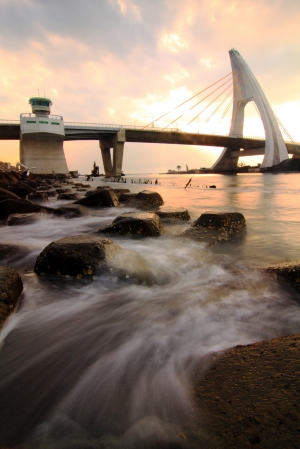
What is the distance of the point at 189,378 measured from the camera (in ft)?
3.80

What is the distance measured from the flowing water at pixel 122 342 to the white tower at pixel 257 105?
51.0 metres

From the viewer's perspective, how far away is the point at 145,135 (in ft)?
156

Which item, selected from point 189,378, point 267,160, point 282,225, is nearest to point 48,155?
point 267,160

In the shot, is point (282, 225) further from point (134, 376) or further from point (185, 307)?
point (134, 376)

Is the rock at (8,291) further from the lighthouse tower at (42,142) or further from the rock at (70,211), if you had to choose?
the lighthouse tower at (42,142)

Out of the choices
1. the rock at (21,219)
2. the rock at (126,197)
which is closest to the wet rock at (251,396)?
the rock at (21,219)

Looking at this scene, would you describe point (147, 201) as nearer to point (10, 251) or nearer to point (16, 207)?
point (16, 207)

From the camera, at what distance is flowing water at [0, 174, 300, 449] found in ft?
3.09

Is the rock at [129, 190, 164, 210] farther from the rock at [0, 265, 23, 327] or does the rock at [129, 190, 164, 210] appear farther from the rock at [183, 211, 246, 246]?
the rock at [0, 265, 23, 327]

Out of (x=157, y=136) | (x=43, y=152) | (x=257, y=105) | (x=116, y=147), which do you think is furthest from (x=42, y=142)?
(x=257, y=105)

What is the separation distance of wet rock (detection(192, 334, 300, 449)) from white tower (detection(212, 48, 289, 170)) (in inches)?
2068

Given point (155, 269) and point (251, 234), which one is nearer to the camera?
point (155, 269)

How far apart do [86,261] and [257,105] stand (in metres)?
52.9

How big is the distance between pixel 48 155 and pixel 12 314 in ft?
153
